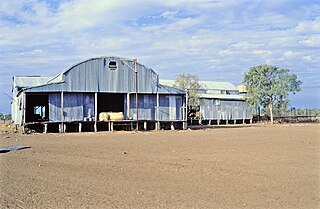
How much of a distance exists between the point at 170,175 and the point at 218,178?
4.67ft

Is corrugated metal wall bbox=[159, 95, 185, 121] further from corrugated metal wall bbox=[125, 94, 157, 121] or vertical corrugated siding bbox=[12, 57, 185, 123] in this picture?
corrugated metal wall bbox=[125, 94, 157, 121]

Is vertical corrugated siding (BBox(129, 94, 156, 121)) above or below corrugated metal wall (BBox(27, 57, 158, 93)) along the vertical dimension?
below

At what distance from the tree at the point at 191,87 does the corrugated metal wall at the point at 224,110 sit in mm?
1418

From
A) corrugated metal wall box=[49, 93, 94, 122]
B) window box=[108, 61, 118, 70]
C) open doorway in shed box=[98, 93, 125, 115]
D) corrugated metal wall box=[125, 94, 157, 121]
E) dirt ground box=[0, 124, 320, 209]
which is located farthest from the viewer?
open doorway in shed box=[98, 93, 125, 115]

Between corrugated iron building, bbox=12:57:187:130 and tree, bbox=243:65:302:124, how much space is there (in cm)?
2422

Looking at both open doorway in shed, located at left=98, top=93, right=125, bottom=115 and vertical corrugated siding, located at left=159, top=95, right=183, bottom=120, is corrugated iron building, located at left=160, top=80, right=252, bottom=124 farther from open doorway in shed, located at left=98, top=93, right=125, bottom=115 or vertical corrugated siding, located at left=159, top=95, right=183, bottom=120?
open doorway in shed, located at left=98, top=93, right=125, bottom=115

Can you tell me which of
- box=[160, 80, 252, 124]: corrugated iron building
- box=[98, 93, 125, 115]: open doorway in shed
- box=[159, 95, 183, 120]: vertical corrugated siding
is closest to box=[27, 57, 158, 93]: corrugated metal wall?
box=[159, 95, 183, 120]: vertical corrugated siding

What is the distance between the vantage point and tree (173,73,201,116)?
2199 inches

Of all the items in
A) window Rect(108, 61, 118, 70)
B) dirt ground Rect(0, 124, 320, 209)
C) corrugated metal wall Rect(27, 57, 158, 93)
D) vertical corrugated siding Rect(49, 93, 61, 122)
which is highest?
window Rect(108, 61, 118, 70)

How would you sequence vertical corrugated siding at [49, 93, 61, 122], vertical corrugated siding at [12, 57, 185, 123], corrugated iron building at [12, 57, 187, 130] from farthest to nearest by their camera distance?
vertical corrugated siding at [12, 57, 185, 123], corrugated iron building at [12, 57, 187, 130], vertical corrugated siding at [49, 93, 61, 122]

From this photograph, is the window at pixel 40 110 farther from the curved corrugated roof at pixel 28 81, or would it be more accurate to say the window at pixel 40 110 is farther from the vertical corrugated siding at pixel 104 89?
the vertical corrugated siding at pixel 104 89

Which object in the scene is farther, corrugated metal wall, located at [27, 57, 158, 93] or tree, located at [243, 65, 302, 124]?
tree, located at [243, 65, 302, 124]

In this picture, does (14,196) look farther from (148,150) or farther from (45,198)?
(148,150)

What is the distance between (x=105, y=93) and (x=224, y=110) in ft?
88.4
